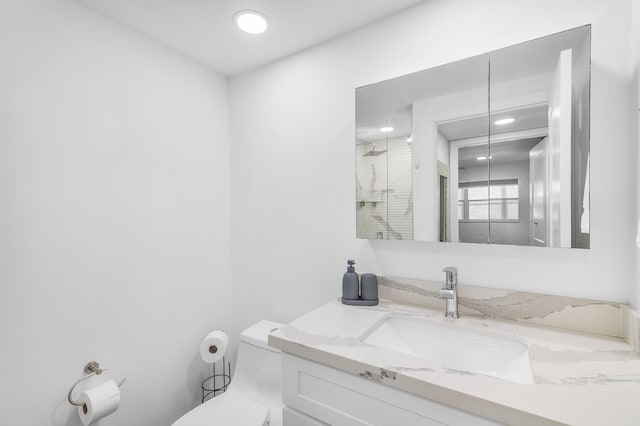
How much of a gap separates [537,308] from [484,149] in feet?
2.04

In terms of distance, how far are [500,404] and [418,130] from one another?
1005 millimetres

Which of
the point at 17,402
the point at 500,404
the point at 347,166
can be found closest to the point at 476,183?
the point at 347,166

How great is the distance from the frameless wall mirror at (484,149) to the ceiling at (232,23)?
35cm

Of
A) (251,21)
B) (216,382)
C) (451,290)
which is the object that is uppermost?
(251,21)

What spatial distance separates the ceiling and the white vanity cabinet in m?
1.46

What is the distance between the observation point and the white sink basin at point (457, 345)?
0.96m

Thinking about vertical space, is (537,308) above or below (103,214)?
below

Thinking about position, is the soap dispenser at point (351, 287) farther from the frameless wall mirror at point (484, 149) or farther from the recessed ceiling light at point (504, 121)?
the recessed ceiling light at point (504, 121)

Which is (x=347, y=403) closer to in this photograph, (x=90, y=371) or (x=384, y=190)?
(x=384, y=190)

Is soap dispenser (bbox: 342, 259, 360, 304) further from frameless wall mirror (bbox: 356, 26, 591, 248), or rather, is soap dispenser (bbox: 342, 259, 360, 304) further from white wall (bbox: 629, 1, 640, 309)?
white wall (bbox: 629, 1, 640, 309)

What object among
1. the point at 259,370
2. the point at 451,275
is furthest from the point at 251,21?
the point at 259,370

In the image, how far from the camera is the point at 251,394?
5.11 ft

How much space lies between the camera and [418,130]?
4.19 feet

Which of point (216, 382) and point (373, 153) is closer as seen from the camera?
point (373, 153)
